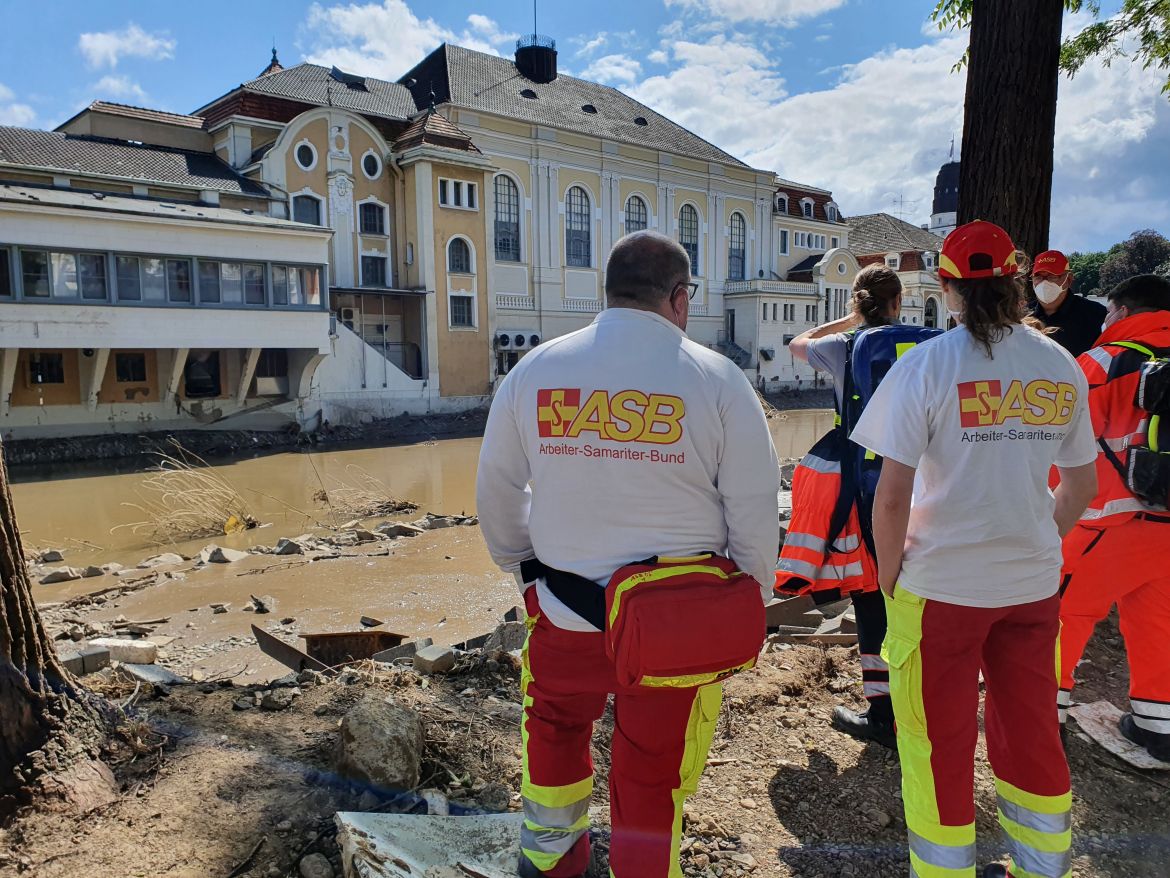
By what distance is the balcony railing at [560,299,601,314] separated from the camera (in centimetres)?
3911

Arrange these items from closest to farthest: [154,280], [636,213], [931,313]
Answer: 1. [154,280]
2. [636,213]
3. [931,313]

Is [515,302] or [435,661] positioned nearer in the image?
[435,661]

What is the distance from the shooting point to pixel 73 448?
70.5 ft

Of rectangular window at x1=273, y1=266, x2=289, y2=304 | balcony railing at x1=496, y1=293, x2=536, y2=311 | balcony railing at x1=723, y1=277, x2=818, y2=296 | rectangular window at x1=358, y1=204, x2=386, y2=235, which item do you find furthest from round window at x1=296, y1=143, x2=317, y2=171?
balcony railing at x1=723, y1=277, x2=818, y2=296

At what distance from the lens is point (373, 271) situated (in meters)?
30.9

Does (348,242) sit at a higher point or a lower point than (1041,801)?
higher

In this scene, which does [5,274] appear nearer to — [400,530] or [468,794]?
[400,530]

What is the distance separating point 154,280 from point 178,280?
0.64m

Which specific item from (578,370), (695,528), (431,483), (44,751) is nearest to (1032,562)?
(695,528)

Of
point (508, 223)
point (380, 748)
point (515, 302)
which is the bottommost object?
point (380, 748)

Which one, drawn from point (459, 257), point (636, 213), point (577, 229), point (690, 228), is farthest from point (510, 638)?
point (690, 228)

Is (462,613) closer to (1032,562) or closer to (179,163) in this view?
(1032,562)

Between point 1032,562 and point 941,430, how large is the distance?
1.55 feet

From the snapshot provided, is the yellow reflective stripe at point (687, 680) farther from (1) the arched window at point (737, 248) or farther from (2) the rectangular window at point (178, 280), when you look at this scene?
(1) the arched window at point (737, 248)
